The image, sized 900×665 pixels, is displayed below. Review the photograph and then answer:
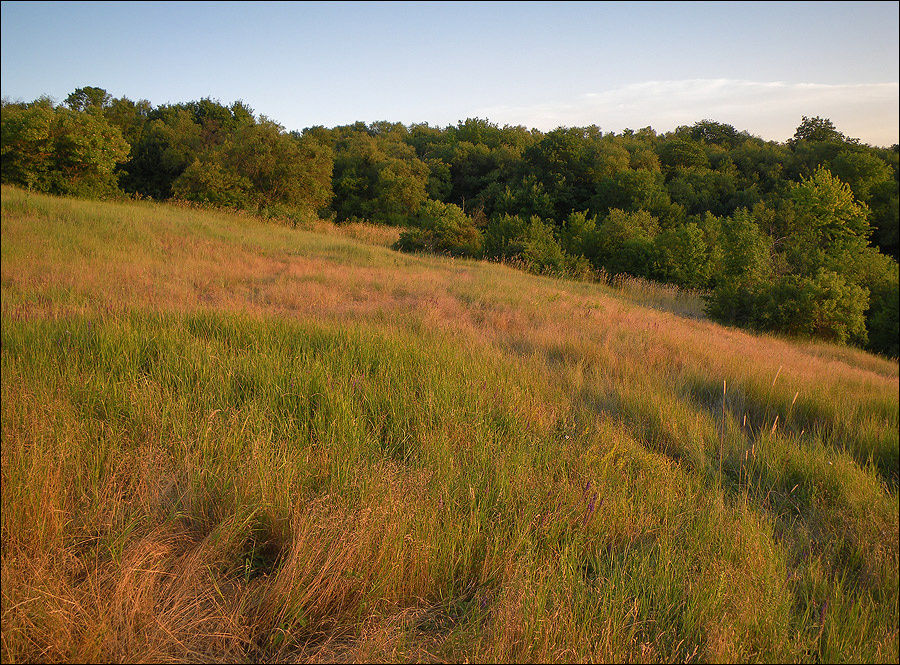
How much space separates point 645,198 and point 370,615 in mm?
31872

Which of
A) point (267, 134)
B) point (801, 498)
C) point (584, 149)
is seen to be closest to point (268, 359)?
point (801, 498)

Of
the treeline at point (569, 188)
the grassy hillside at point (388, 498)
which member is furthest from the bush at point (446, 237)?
the grassy hillside at point (388, 498)

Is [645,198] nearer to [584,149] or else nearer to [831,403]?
[584,149]

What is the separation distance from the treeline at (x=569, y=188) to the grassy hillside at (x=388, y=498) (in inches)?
7.8

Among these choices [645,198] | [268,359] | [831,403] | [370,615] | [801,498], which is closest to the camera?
[831,403]

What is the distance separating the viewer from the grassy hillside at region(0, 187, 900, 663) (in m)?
1.54

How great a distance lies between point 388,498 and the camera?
2.21 meters

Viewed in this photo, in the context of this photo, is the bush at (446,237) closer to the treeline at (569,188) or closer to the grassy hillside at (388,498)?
the treeline at (569,188)

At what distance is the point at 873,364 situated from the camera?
1.21 metres

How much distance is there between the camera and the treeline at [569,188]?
60.6 inches

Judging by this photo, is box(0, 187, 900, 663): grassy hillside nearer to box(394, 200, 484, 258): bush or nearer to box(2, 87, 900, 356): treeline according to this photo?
box(2, 87, 900, 356): treeline

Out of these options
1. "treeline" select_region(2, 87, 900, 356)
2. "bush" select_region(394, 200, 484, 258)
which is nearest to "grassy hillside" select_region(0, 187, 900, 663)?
"treeline" select_region(2, 87, 900, 356)

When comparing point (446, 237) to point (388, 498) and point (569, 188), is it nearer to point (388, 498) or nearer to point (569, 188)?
point (569, 188)

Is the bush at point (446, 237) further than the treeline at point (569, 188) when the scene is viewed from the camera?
Yes
